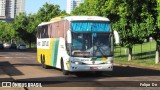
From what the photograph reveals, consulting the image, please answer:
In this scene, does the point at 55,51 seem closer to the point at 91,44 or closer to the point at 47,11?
the point at 91,44

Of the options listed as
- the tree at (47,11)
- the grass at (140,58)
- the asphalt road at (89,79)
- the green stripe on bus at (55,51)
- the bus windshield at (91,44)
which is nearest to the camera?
the asphalt road at (89,79)

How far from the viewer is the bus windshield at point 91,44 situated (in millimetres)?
21547

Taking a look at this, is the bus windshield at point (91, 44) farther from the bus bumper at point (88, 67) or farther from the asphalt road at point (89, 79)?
the asphalt road at point (89, 79)

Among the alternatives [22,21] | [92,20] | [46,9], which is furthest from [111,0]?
[22,21]

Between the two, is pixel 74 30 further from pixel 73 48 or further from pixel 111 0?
pixel 111 0

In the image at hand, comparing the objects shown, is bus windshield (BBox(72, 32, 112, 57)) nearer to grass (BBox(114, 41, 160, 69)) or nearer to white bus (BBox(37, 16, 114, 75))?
white bus (BBox(37, 16, 114, 75))

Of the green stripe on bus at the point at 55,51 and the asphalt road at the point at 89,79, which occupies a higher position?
the green stripe on bus at the point at 55,51

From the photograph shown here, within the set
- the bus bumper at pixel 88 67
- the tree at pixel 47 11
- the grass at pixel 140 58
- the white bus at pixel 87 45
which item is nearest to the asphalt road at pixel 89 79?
the bus bumper at pixel 88 67

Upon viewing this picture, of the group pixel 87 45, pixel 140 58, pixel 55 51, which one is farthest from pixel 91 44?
pixel 140 58

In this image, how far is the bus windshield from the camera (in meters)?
21.5

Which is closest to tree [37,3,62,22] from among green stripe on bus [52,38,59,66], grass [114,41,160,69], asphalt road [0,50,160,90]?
grass [114,41,160,69]

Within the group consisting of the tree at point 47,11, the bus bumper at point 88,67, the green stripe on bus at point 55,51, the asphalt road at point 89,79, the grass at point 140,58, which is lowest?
the grass at point 140,58

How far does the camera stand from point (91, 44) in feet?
71.2

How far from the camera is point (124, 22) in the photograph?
126 feet
